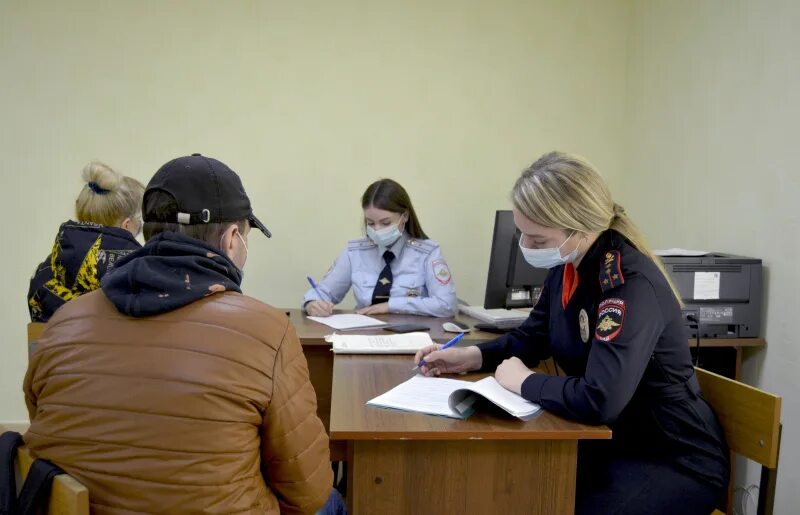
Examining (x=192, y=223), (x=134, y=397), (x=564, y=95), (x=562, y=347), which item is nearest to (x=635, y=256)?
(x=562, y=347)

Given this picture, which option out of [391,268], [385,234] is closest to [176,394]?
[385,234]

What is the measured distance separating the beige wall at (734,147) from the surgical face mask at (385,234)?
4.28 feet

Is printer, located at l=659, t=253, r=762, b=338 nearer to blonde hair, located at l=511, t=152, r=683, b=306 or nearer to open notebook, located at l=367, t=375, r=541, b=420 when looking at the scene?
blonde hair, located at l=511, t=152, r=683, b=306

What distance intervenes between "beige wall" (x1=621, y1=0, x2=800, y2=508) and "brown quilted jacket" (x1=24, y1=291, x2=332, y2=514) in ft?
6.11

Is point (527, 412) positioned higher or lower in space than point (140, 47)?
lower

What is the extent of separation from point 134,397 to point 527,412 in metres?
0.79

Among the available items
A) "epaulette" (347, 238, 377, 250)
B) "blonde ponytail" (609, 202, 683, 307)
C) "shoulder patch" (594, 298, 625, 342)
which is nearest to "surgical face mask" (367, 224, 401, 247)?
"epaulette" (347, 238, 377, 250)

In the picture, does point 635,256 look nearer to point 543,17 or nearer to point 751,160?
point 751,160

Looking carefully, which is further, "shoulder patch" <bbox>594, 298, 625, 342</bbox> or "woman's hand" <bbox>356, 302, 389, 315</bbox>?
"woman's hand" <bbox>356, 302, 389, 315</bbox>

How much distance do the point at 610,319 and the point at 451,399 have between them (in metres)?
0.39

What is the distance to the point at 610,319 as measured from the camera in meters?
1.36

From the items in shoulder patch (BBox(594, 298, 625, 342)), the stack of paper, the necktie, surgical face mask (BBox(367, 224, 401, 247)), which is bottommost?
the stack of paper

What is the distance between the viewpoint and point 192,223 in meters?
1.14

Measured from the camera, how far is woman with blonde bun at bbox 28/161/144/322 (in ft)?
6.41
